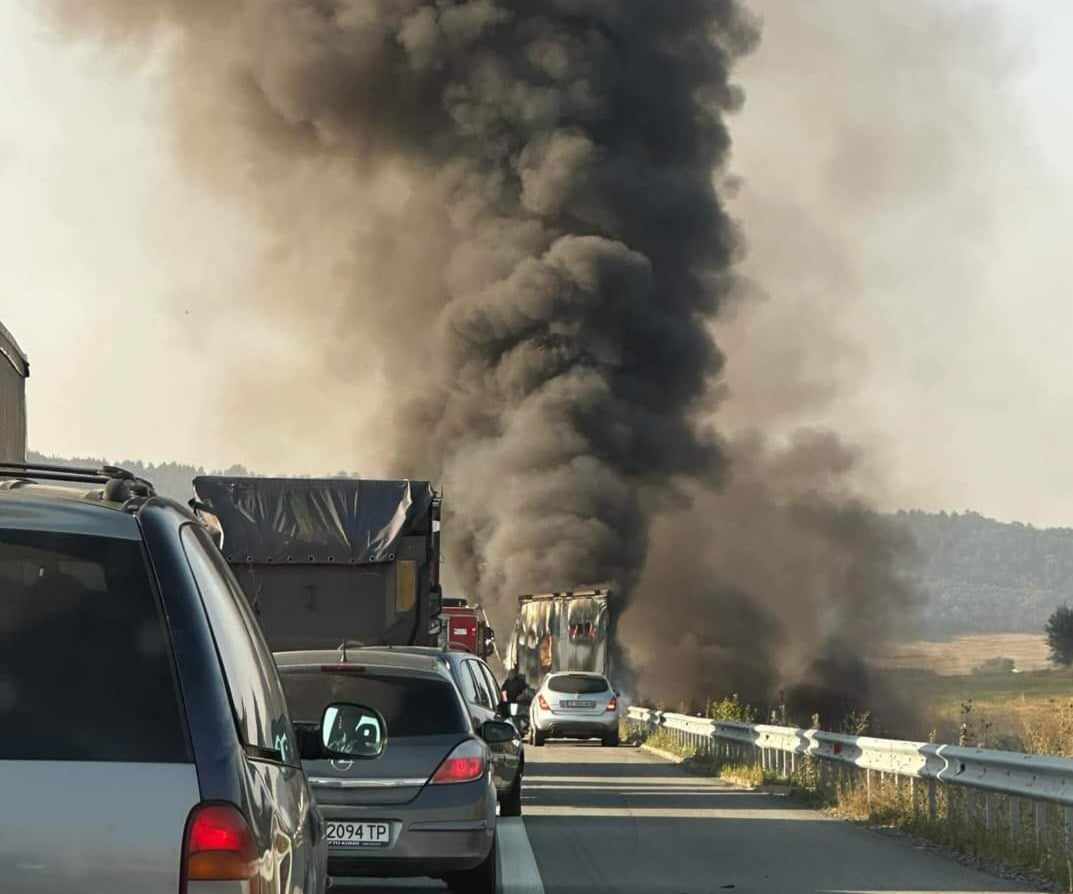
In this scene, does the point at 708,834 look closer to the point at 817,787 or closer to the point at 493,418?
the point at 817,787

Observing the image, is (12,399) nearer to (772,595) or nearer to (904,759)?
(904,759)

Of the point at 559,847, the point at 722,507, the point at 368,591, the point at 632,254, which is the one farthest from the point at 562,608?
the point at 722,507

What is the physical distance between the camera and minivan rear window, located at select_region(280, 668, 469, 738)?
9.73m

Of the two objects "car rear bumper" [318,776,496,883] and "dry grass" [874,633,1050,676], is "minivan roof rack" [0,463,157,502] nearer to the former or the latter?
"car rear bumper" [318,776,496,883]

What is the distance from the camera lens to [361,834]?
944cm

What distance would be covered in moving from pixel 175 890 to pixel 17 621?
0.55 metres

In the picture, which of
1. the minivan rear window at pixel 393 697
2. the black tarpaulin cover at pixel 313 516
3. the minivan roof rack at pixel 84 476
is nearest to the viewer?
the minivan roof rack at pixel 84 476

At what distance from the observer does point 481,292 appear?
5966 cm

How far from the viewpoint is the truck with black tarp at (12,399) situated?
11.8 meters

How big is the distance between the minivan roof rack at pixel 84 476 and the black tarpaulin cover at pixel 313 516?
1303 centimetres

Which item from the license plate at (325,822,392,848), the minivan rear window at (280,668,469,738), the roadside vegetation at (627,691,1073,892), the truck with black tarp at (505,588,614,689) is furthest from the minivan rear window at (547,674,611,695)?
the license plate at (325,822,392,848)

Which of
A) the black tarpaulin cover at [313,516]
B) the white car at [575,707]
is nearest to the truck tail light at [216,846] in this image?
the black tarpaulin cover at [313,516]

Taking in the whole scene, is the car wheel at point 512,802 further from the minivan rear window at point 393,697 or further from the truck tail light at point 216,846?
the truck tail light at point 216,846

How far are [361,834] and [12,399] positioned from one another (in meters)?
4.38
